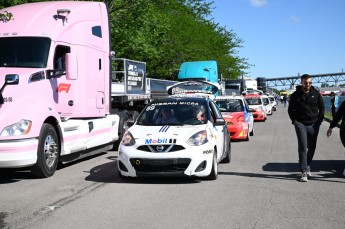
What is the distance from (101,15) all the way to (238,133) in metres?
6.50

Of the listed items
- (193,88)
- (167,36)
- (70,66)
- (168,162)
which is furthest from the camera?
(167,36)

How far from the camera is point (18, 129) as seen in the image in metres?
8.46

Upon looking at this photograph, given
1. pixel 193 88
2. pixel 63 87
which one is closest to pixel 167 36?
pixel 193 88

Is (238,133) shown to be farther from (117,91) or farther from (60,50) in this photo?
(60,50)

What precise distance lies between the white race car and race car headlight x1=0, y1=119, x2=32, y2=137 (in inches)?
63.6

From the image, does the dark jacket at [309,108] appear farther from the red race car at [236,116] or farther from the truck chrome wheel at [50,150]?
the red race car at [236,116]

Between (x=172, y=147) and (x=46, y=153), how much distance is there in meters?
2.51

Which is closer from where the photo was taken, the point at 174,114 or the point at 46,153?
the point at 46,153

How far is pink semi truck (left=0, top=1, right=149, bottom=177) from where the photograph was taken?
8.56 m

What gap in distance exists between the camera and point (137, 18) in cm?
2295

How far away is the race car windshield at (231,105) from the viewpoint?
17.7 meters

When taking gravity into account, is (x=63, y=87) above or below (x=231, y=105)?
above

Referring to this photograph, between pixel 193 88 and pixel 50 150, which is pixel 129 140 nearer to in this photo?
pixel 50 150

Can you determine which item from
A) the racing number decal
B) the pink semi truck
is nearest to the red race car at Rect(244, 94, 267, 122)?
the pink semi truck
